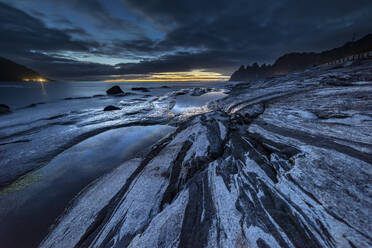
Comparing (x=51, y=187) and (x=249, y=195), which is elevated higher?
(x=249, y=195)

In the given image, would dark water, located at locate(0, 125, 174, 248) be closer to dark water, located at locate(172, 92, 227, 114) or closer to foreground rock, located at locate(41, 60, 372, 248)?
foreground rock, located at locate(41, 60, 372, 248)

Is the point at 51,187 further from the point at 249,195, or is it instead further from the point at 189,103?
the point at 189,103

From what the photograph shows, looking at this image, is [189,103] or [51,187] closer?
[51,187]

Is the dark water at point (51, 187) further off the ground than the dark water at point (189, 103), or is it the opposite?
the dark water at point (189, 103)

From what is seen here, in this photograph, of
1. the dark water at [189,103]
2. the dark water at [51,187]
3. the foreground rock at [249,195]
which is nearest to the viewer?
the foreground rock at [249,195]

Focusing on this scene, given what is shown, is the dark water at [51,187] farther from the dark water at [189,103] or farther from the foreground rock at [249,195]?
the dark water at [189,103]

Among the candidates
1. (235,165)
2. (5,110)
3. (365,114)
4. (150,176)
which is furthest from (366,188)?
(5,110)

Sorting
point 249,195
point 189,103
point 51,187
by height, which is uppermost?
point 189,103

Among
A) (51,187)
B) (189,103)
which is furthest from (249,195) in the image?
(189,103)

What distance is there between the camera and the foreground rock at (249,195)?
9.57 feet

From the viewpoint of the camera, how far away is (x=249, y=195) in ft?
13.1

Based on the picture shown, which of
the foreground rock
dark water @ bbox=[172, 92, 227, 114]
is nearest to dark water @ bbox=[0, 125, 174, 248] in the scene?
the foreground rock

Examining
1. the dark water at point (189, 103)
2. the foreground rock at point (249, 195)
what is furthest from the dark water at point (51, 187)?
the dark water at point (189, 103)

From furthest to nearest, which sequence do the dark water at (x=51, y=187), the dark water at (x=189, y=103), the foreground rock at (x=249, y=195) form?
the dark water at (x=189, y=103)
the dark water at (x=51, y=187)
the foreground rock at (x=249, y=195)
